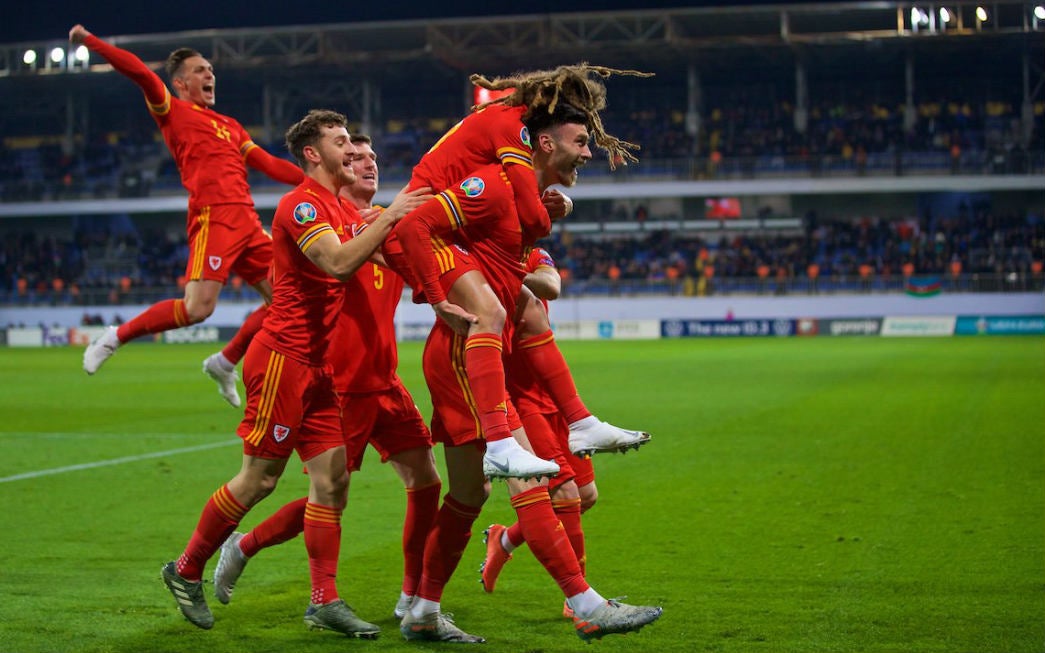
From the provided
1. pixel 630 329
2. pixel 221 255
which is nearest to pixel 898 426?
pixel 221 255

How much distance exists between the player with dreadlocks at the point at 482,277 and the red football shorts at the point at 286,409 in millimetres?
599

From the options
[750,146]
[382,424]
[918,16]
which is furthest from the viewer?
[750,146]

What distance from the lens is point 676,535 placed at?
8.04m

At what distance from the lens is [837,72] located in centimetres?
5578

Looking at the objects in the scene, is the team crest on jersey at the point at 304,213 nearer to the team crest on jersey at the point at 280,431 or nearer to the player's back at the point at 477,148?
the player's back at the point at 477,148

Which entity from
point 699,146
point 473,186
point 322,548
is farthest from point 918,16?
point 322,548

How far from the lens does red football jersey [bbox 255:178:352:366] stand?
5.81 metres

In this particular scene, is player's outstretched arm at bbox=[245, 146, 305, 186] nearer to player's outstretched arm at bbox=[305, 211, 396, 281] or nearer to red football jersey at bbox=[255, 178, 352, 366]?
red football jersey at bbox=[255, 178, 352, 366]

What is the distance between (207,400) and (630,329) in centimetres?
2857

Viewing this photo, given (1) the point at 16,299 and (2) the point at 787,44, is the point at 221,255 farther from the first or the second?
(1) the point at 16,299

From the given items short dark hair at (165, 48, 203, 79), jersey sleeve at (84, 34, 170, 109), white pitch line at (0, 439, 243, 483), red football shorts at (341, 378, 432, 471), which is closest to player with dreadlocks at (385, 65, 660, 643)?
red football shorts at (341, 378, 432, 471)

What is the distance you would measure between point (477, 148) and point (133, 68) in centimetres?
352

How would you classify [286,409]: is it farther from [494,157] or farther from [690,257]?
[690,257]

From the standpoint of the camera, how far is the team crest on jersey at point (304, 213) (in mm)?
5629
